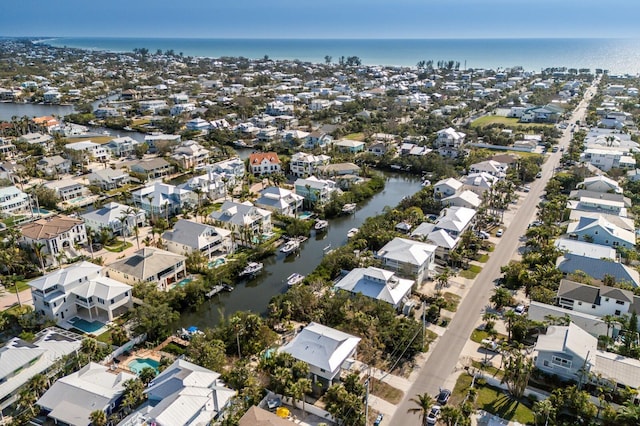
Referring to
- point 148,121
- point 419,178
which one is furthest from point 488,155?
point 148,121

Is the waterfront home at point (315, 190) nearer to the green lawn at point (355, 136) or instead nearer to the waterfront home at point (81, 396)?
the waterfront home at point (81, 396)

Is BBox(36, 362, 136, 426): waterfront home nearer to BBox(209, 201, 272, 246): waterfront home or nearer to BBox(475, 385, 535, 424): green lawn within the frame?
BBox(475, 385, 535, 424): green lawn

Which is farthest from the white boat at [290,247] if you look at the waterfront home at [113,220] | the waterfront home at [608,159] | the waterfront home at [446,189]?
the waterfront home at [608,159]

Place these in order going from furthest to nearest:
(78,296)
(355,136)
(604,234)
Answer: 1. (355,136)
2. (604,234)
3. (78,296)

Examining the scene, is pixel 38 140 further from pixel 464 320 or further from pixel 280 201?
pixel 464 320

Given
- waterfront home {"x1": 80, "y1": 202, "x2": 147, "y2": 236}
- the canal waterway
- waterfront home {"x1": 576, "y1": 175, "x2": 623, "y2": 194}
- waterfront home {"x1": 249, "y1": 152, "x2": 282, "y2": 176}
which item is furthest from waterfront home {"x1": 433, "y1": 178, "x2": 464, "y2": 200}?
waterfront home {"x1": 80, "y1": 202, "x2": 147, "y2": 236}

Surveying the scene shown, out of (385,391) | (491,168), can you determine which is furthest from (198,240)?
(491,168)
